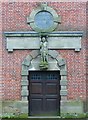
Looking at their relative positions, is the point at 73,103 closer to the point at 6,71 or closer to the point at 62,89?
the point at 62,89

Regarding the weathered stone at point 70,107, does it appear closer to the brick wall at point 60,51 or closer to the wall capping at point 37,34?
the brick wall at point 60,51

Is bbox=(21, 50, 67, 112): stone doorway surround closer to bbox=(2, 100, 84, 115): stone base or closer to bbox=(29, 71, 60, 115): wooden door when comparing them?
bbox=(2, 100, 84, 115): stone base

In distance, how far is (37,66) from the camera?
19703mm

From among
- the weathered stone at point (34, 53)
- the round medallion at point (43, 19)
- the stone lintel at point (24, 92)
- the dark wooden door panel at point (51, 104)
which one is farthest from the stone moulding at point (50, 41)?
the dark wooden door panel at point (51, 104)

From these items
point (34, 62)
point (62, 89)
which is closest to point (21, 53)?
point (34, 62)

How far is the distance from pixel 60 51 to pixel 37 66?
121 cm

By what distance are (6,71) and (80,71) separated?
10.7ft

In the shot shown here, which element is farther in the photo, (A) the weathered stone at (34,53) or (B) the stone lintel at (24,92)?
(A) the weathered stone at (34,53)

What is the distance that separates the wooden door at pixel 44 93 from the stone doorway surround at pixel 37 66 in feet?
1.01

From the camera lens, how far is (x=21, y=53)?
65.0 feet

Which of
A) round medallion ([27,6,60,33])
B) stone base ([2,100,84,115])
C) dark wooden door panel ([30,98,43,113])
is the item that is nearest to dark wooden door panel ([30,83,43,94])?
dark wooden door panel ([30,98,43,113])

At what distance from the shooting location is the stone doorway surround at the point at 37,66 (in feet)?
64.4

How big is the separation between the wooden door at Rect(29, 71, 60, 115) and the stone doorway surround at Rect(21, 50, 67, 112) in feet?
1.01

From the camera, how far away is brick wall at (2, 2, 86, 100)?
776 inches
